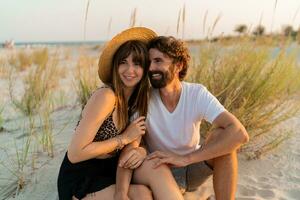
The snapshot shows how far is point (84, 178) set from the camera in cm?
253

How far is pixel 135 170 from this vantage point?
255 cm

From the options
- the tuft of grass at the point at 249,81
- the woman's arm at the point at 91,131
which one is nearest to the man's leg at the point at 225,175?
the woman's arm at the point at 91,131

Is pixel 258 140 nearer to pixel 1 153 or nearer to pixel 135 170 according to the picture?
pixel 135 170

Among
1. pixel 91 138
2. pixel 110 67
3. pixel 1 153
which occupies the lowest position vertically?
pixel 1 153

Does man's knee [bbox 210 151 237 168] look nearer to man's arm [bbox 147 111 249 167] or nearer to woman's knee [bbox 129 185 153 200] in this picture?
man's arm [bbox 147 111 249 167]

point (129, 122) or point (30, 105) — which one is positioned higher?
point (129, 122)

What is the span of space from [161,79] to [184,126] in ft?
1.05

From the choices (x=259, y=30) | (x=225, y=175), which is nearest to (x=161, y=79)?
(x=225, y=175)

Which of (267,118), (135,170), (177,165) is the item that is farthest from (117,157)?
(267,118)

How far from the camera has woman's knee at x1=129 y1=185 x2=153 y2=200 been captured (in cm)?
239

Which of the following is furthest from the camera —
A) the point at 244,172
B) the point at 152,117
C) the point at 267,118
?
the point at 267,118

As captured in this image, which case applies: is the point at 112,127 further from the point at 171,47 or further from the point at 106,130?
the point at 171,47

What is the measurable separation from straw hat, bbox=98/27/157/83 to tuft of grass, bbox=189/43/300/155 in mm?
1068

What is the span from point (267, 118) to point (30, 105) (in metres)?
2.80
